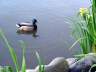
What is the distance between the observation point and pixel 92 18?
9.25 ft

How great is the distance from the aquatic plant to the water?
1526 mm

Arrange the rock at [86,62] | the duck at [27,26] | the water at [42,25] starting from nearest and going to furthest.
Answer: the rock at [86,62] < the water at [42,25] < the duck at [27,26]

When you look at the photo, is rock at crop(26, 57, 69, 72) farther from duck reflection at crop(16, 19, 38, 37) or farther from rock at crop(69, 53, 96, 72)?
duck reflection at crop(16, 19, 38, 37)

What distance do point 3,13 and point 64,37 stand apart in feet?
5.82

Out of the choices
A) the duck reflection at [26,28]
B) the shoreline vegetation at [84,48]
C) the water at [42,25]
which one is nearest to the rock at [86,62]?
the shoreline vegetation at [84,48]

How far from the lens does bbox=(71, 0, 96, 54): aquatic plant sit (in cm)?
281

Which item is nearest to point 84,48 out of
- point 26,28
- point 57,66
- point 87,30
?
point 87,30

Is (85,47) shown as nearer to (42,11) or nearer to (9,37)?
(9,37)

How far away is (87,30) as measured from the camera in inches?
114

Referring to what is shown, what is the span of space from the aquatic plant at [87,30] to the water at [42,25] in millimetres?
1526

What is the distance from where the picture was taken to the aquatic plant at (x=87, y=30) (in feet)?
9.23

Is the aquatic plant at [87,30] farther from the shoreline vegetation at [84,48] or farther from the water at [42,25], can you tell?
the water at [42,25]

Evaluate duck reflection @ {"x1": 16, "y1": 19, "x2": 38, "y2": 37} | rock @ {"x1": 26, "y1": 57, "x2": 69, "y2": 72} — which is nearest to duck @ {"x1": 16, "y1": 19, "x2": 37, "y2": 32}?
duck reflection @ {"x1": 16, "y1": 19, "x2": 38, "y2": 37}

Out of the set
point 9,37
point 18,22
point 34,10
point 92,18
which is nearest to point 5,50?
point 9,37
